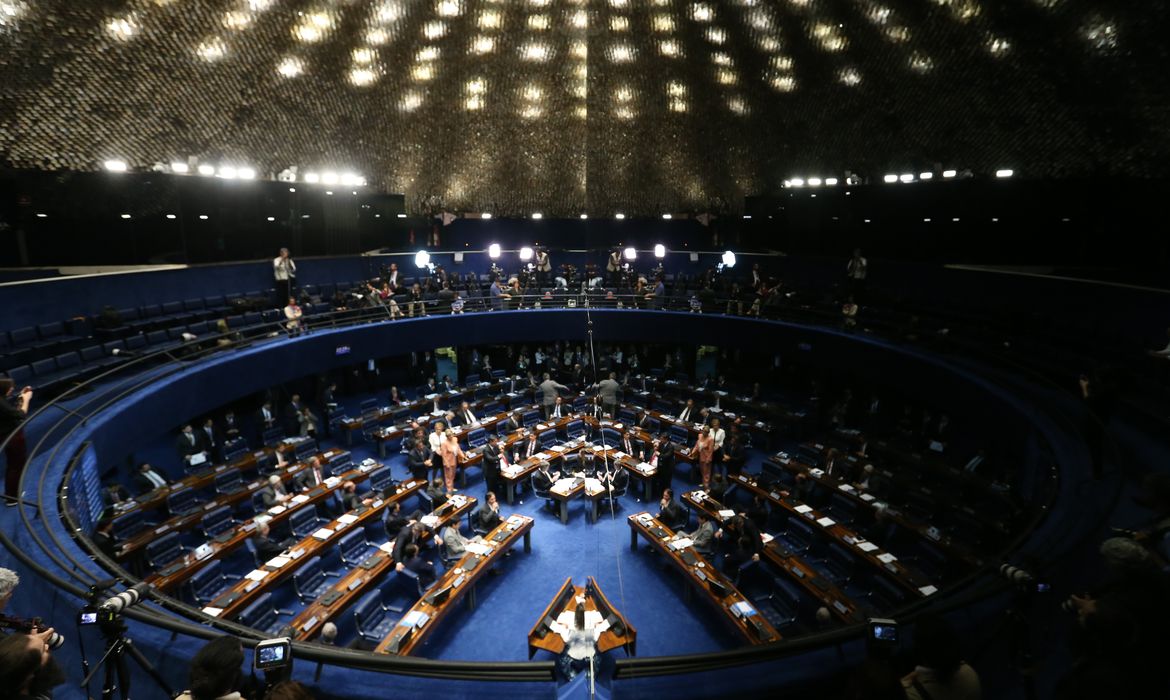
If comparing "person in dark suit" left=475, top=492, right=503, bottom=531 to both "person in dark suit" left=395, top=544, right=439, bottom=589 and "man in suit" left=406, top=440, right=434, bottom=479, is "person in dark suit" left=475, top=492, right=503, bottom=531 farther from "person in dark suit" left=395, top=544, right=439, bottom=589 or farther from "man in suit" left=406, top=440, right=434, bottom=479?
"man in suit" left=406, top=440, right=434, bottom=479

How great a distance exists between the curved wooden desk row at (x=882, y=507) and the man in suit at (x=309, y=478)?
10900mm

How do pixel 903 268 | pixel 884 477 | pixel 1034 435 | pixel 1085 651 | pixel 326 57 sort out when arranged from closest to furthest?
1. pixel 1085 651
2. pixel 1034 435
3. pixel 884 477
4. pixel 326 57
5. pixel 903 268

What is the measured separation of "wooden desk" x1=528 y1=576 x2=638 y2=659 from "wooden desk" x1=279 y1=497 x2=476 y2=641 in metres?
3.11

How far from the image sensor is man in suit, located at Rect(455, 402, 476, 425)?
15.9 metres

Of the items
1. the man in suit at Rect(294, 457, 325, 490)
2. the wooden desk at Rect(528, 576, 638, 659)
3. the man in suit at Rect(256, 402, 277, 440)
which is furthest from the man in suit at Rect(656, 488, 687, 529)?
the man in suit at Rect(256, 402, 277, 440)

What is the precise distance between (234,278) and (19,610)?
14812 millimetres

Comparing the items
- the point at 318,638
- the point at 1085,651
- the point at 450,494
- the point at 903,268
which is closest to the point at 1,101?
the point at 450,494

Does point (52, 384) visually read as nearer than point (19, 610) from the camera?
No

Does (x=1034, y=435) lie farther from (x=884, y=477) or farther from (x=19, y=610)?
(x=19, y=610)

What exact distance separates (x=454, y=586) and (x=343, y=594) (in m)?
1.75

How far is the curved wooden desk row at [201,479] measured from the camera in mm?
10385

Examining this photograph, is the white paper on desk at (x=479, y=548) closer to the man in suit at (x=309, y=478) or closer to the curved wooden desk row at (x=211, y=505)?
the curved wooden desk row at (x=211, y=505)

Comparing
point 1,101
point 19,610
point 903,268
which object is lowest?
point 19,610

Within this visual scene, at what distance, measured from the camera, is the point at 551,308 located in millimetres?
20859
